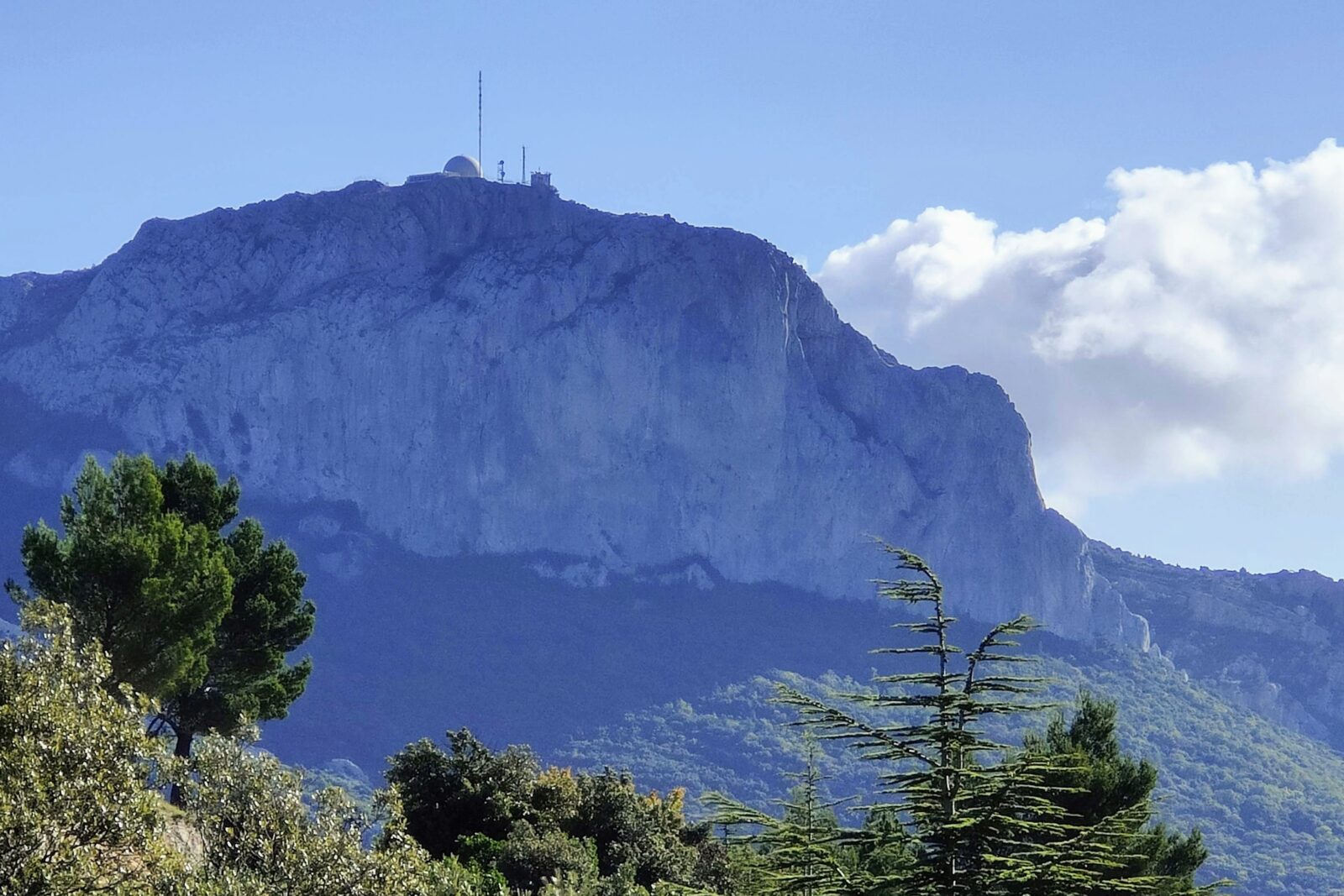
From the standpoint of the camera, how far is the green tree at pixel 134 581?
39500 mm

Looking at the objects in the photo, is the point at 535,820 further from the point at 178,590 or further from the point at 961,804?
the point at 961,804

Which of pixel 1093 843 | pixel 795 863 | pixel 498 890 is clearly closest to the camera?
pixel 1093 843

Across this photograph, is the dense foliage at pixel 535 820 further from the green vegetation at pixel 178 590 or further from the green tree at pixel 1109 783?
the green tree at pixel 1109 783

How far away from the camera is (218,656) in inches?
1815

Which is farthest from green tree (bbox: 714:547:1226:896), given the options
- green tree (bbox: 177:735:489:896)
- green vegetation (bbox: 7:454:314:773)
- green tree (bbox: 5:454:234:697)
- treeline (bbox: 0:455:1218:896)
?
green tree (bbox: 5:454:234:697)

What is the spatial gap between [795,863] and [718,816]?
1.23 m

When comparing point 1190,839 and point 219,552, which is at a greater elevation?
point 219,552

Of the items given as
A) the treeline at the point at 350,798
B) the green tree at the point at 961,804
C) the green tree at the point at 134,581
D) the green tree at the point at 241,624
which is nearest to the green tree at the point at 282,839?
the treeline at the point at 350,798

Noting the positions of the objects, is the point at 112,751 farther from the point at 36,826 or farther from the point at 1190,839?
the point at 1190,839

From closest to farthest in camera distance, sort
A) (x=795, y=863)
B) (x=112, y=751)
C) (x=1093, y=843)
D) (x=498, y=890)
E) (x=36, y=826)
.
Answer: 1. (x=1093, y=843)
2. (x=795, y=863)
3. (x=36, y=826)
4. (x=112, y=751)
5. (x=498, y=890)

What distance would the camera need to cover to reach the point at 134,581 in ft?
131

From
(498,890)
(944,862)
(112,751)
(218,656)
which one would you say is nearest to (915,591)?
(944,862)

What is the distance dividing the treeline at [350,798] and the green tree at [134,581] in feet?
0.21

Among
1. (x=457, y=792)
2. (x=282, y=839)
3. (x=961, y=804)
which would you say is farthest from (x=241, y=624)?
(x=961, y=804)
